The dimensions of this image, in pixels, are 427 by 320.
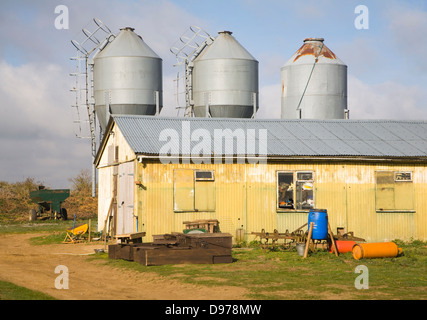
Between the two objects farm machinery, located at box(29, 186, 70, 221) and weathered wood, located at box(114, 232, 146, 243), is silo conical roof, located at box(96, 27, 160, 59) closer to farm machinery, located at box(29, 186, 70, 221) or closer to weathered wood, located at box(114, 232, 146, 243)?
farm machinery, located at box(29, 186, 70, 221)

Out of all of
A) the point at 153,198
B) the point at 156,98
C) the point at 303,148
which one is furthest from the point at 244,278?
the point at 156,98

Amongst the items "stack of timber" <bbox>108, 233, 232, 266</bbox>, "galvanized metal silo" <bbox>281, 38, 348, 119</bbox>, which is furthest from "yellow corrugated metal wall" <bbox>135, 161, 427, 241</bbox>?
"galvanized metal silo" <bbox>281, 38, 348, 119</bbox>

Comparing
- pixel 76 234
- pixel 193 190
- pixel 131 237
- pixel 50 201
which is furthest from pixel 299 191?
pixel 50 201

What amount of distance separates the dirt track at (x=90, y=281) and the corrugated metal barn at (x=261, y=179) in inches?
130

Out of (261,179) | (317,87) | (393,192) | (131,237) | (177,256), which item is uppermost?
(317,87)

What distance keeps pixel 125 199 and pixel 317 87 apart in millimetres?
14841

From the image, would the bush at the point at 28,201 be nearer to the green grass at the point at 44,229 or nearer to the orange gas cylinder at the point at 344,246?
the green grass at the point at 44,229

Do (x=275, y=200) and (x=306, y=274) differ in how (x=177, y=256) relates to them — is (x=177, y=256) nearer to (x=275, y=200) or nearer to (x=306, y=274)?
(x=306, y=274)

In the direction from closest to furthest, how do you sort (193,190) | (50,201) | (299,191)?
(193,190) < (299,191) < (50,201)

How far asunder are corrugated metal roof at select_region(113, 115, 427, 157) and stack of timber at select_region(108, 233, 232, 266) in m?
4.85

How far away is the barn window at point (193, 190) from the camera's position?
918 inches

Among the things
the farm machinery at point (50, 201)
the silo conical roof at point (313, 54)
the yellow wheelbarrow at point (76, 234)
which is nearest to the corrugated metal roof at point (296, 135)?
the yellow wheelbarrow at point (76, 234)

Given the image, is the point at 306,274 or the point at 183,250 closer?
the point at 306,274

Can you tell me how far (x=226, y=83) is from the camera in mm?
34062
